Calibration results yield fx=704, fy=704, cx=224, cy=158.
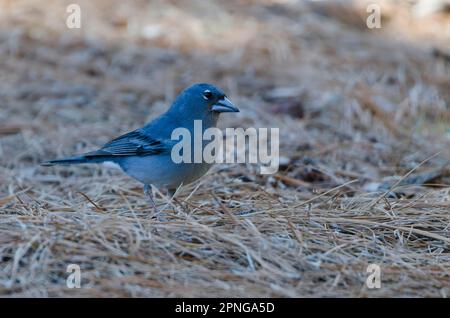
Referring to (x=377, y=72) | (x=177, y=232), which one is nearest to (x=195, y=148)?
(x=177, y=232)

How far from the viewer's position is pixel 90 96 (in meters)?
7.90

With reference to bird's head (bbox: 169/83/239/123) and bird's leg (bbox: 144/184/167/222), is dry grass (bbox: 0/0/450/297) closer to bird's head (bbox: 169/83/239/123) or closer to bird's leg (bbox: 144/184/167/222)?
bird's leg (bbox: 144/184/167/222)

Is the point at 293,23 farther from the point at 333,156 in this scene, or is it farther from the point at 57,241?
the point at 57,241

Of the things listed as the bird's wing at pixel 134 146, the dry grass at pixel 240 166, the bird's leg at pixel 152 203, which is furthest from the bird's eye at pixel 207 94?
the bird's leg at pixel 152 203

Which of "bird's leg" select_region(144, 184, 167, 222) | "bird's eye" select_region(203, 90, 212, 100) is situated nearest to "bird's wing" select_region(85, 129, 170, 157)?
"bird's leg" select_region(144, 184, 167, 222)

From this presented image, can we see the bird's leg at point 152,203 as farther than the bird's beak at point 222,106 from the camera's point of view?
No

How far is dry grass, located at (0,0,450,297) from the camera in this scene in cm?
363

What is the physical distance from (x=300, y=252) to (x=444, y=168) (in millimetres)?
2625

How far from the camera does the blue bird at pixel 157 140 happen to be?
17.0 feet

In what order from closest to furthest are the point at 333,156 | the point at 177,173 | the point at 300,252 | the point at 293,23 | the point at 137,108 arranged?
the point at 300,252 < the point at 177,173 < the point at 333,156 < the point at 137,108 < the point at 293,23

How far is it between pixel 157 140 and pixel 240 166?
1.04 m

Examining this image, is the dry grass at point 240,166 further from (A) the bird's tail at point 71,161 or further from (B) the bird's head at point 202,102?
(B) the bird's head at point 202,102

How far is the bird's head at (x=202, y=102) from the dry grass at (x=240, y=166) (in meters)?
0.58

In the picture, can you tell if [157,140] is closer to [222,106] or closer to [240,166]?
[222,106]
